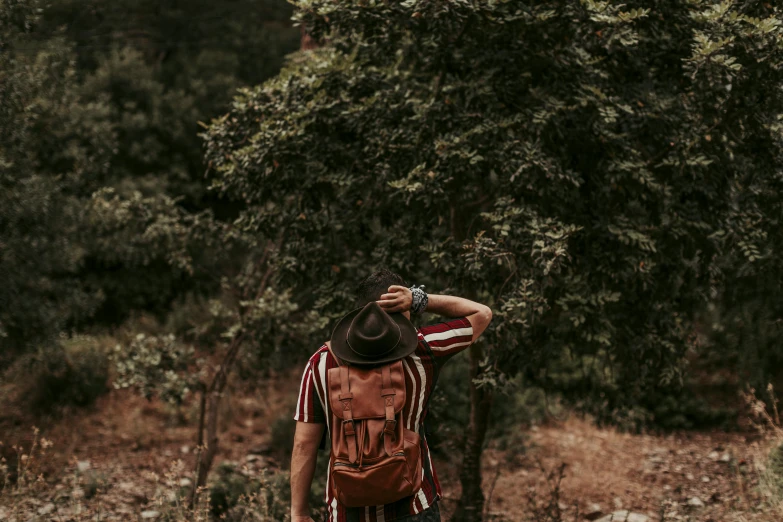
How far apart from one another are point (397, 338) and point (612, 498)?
20.0 feet

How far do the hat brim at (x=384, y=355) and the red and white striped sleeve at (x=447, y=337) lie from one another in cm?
9

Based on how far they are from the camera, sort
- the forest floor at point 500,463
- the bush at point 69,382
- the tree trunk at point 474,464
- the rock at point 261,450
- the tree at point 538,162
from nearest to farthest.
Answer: the tree at point 538,162
the tree trunk at point 474,464
the forest floor at point 500,463
the rock at point 261,450
the bush at point 69,382

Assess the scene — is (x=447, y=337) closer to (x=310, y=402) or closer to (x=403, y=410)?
(x=403, y=410)

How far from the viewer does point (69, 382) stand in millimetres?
10609

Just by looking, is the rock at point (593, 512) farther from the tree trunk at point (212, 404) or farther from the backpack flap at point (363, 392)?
the backpack flap at point (363, 392)

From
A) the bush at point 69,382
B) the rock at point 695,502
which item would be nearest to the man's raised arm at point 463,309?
the rock at point 695,502

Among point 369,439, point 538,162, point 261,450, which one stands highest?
point 538,162

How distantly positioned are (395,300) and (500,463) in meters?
6.71

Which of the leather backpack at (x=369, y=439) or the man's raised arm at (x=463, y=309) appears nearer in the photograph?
the leather backpack at (x=369, y=439)

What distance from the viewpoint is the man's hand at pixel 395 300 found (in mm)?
2945

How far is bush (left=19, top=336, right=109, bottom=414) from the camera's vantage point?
10352mm

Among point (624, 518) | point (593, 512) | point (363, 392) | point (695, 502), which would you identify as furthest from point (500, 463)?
point (363, 392)

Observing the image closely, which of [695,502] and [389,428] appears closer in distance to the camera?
[389,428]

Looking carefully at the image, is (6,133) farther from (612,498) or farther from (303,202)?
(612,498)
